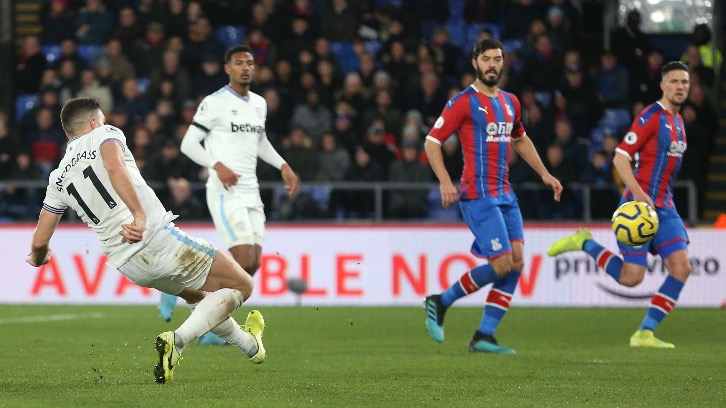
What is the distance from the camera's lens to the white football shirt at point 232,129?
11250mm

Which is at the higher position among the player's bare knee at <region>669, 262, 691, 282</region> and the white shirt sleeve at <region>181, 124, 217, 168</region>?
the white shirt sleeve at <region>181, 124, 217, 168</region>

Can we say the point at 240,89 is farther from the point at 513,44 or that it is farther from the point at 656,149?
the point at 513,44

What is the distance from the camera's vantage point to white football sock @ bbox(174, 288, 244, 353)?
7.67 metres

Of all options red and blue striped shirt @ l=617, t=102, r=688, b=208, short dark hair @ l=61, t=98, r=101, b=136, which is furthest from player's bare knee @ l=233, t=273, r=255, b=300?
red and blue striped shirt @ l=617, t=102, r=688, b=208

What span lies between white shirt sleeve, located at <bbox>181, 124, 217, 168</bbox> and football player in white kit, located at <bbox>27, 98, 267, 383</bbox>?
3323 millimetres

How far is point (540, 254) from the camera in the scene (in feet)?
52.1

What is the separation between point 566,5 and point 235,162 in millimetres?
10728

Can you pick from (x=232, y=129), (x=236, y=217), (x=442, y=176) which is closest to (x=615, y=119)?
(x=232, y=129)

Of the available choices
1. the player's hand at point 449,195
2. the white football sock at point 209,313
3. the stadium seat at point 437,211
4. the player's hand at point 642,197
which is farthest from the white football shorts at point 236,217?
the stadium seat at point 437,211

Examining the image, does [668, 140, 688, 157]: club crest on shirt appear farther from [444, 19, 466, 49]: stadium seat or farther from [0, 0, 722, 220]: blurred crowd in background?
[444, 19, 466, 49]: stadium seat

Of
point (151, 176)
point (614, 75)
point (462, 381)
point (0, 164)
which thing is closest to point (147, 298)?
point (151, 176)

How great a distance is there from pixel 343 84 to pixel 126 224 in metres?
12.2

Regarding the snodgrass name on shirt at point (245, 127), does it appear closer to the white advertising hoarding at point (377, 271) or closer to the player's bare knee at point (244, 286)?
the player's bare knee at point (244, 286)

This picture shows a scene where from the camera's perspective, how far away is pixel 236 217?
11.2 metres
